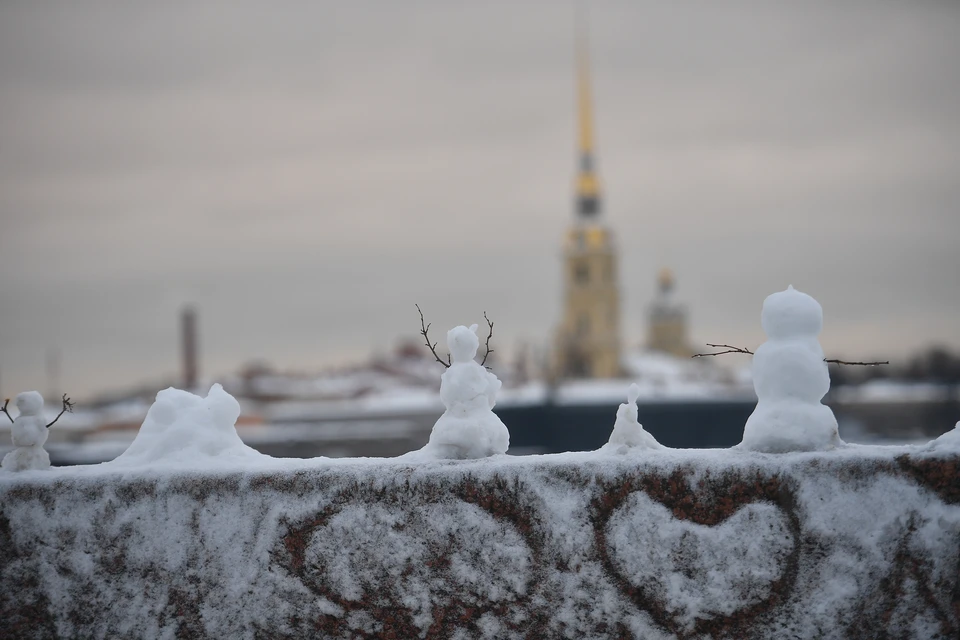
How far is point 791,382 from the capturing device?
3.16m

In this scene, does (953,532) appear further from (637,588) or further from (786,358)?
(637,588)

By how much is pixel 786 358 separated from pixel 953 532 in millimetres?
748

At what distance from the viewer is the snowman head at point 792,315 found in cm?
323

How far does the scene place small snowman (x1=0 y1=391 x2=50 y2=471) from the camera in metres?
3.71

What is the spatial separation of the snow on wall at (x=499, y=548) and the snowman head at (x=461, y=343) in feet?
1.37

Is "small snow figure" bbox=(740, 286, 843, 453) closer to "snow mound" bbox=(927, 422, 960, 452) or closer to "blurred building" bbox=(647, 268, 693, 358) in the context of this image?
"snow mound" bbox=(927, 422, 960, 452)

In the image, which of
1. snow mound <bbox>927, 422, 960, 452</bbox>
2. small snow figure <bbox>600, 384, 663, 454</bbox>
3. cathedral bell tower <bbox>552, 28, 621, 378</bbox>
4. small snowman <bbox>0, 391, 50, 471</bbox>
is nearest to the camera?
snow mound <bbox>927, 422, 960, 452</bbox>

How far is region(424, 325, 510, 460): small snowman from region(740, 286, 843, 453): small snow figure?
91 centimetres

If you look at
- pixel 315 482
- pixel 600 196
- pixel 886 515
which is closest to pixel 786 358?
pixel 886 515

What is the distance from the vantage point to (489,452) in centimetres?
334

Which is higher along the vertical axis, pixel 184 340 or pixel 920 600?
pixel 184 340

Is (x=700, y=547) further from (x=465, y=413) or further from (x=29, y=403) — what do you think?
(x=29, y=403)

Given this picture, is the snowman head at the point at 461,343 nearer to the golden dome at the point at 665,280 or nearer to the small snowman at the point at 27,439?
the small snowman at the point at 27,439

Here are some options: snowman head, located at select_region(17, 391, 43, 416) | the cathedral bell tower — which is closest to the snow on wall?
snowman head, located at select_region(17, 391, 43, 416)
